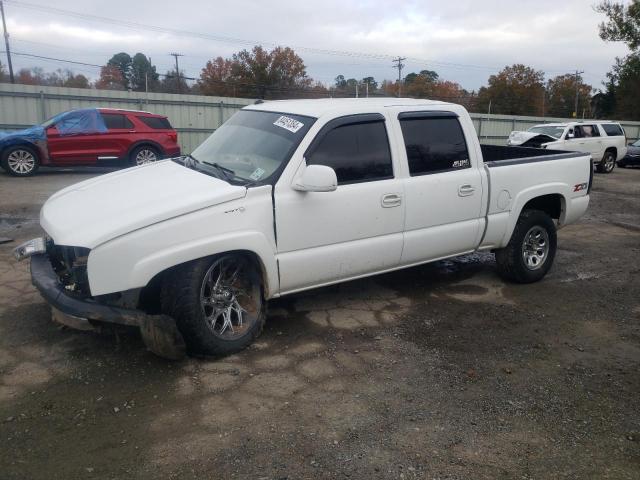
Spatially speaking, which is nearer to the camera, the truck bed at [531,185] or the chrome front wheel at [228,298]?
the chrome front wheel at [228,298]

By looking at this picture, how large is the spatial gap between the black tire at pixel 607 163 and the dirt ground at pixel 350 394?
1522cm

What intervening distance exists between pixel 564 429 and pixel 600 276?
3639mm

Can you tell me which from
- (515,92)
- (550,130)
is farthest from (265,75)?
(550,130)

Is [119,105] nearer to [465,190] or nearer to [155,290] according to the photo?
[465,190]

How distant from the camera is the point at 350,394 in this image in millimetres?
3557


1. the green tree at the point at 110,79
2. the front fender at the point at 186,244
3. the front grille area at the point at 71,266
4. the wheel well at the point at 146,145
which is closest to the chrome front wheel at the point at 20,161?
the wheel well at the point at 146,145

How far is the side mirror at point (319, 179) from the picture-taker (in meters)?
3.88

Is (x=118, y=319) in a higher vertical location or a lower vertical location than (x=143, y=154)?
lower

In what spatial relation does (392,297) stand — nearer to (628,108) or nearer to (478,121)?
(478,121)

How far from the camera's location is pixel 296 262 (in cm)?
415

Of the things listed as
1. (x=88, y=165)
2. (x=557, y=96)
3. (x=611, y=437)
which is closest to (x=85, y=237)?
(x=611, y=437)

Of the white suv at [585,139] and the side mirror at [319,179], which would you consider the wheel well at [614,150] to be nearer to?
the white suv at [585,139]

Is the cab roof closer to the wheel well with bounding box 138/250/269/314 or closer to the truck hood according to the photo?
the truck hood

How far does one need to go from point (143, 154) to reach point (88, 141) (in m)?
1.37
